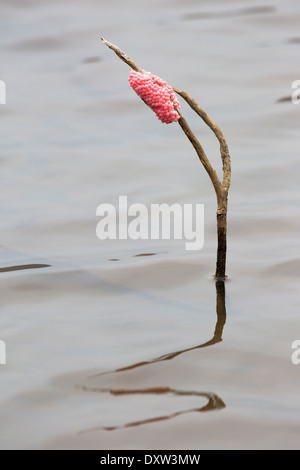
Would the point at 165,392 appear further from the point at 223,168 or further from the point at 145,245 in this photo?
the point at 145,245

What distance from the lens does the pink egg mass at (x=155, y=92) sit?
6.03 feet

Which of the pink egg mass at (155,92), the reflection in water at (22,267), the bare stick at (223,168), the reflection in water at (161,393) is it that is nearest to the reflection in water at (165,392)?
the reflection in water at (161,393)

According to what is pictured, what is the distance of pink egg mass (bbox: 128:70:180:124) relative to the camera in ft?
6.03

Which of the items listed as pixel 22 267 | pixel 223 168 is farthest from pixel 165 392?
pixel 22 267

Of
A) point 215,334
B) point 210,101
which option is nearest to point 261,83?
point 210,101

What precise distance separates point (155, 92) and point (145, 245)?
891mm

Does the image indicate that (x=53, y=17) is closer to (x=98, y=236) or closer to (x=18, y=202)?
(x=18, y=202)

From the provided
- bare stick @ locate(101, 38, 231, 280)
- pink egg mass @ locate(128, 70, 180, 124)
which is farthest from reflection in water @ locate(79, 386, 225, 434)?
pink egg mass @ locate(128, 70, 180, 124)

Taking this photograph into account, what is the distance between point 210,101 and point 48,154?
0.97 m

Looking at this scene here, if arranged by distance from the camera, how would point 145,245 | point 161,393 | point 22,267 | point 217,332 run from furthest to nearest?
point 145,245
point 22,267
point 217,332
point 161,393

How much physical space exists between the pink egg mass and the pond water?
1.92ft

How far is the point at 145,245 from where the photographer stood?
2.65 m

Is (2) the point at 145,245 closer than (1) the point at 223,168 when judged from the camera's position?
No

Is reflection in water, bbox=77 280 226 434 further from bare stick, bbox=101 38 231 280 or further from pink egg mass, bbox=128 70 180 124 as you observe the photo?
pink egg mass, bbox=128 70 180 124
